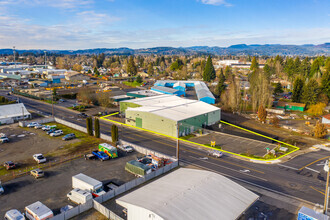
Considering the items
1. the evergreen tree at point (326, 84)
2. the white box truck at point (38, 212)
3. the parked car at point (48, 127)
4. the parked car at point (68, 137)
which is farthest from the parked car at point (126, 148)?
the evergreen tree at point (326, 84)

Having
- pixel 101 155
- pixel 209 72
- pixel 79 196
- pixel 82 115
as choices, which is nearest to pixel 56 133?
pixel 101 155

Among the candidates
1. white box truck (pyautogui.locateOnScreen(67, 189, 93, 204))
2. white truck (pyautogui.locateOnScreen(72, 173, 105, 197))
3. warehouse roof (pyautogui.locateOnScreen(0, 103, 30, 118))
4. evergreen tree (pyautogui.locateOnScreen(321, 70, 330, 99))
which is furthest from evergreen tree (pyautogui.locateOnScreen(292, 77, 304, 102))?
warehouse roof (pyautogui.locateOnScreen(0, 103, 30, 118))

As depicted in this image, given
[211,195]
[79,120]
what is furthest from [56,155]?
[211,195]

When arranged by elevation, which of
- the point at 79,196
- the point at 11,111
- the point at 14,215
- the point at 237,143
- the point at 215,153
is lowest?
the point at 237,143

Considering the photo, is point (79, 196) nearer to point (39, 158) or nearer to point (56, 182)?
point (56, 182)

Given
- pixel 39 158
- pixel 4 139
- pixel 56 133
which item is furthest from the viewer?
pixel 56 133

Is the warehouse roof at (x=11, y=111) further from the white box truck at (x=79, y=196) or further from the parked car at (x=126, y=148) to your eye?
the white box truck at (x=79, y=196)
